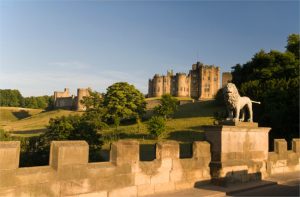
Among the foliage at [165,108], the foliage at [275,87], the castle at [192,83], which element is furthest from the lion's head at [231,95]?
the castle at [192,83]

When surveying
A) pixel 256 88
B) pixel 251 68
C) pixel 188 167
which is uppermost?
pixel 251 68

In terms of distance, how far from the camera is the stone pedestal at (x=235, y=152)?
10.9 meters

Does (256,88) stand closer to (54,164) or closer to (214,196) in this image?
(214,196)

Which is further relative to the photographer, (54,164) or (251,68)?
(251,68)

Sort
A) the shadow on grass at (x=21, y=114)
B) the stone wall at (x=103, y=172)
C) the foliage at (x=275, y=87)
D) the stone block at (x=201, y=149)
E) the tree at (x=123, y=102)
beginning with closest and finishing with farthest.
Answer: the stone wall at (x=103, y=172) → the stone block at (x=201, y=149) → the foliage at (x=275, y=87) → the tree at (x=123, y=102) → the shadow on grass at (x=21, y=114)

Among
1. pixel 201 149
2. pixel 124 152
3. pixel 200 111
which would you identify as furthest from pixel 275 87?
pixel 200 111

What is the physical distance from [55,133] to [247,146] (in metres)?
20.6

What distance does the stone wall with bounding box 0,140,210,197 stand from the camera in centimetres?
665

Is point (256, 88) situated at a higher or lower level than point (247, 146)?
higher

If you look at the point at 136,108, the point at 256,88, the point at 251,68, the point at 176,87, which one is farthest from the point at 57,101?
the point at 256,88

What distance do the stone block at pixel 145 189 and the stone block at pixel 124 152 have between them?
0.69 m

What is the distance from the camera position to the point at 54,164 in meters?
7.38

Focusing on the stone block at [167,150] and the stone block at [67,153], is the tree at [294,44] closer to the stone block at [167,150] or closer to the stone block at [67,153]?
the stone block at [167,150]

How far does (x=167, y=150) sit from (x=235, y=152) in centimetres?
285
